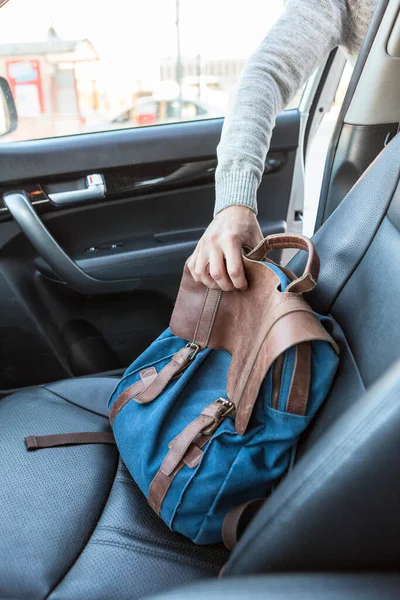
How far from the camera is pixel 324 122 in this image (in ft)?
5.99

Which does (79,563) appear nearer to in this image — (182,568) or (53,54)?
(182,568)

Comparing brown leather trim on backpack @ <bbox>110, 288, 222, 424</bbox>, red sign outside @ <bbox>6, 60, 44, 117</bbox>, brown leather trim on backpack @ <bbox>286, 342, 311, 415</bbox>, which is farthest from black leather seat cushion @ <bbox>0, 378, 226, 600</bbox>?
red sign outside @ <bbox>6, 60, 44, 117</bbox>

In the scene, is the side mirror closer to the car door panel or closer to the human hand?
the car door panel

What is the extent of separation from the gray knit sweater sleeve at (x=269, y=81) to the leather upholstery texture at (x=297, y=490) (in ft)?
0.59

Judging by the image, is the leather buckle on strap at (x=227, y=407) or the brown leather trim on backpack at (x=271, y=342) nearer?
the brown leather trim on backpack at (x=271, y=342)

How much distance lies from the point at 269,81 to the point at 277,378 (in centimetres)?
63

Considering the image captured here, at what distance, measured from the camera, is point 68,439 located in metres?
1.05

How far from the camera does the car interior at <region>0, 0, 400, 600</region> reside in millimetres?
521

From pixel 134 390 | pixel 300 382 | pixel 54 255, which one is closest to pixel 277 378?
pixel 300 382

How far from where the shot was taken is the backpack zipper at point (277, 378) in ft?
2.42

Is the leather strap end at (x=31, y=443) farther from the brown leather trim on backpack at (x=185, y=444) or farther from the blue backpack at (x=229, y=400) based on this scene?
the brown leather trim on backpack at (x=185, y=444)

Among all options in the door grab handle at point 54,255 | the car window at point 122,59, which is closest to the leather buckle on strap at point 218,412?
the door grab handle at point 54,255

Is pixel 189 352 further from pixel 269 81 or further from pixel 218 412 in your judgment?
pixel 269 81

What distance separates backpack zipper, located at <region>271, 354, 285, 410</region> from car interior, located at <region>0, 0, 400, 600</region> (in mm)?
71
